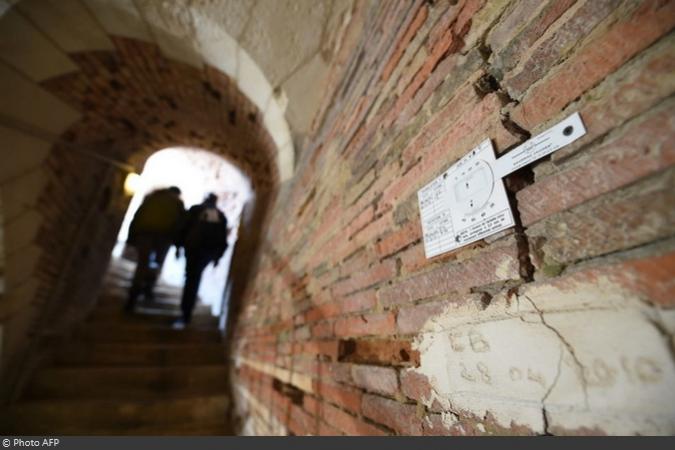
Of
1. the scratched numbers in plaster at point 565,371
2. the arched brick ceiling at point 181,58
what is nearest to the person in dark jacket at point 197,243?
the arched brick ceiling at point 181,58

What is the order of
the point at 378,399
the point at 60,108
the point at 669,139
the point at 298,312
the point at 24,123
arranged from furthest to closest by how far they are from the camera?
the point at 60,108, the point at 24,123, the point at 298,312, the point at 378,399, the point at 669,139

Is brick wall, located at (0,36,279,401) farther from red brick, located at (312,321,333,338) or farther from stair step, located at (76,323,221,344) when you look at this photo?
red brick, located at (312,321,333,338)

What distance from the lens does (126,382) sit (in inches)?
124

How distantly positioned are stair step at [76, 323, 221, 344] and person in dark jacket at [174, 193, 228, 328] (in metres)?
0.21

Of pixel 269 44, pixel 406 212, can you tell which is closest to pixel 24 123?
pixel 269 44

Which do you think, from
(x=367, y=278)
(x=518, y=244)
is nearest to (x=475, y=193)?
(x=518, y=244)

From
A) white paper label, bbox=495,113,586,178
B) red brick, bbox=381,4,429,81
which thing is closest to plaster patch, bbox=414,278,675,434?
white paper label, bbox=495,113,586,178

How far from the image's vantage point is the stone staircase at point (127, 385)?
2695 millimetres

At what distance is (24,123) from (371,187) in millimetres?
2971

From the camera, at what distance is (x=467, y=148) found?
0.71 metres

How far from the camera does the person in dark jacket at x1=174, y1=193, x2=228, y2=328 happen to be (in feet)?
13.4

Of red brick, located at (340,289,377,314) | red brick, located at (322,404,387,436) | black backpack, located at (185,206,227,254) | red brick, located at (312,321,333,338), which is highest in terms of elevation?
black backpack, located at (185,206,227,254)

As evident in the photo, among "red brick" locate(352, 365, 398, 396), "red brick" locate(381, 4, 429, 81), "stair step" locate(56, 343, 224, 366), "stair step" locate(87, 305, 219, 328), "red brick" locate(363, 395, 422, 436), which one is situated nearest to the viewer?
"red brick" locate(363, 395, 422, 436)
